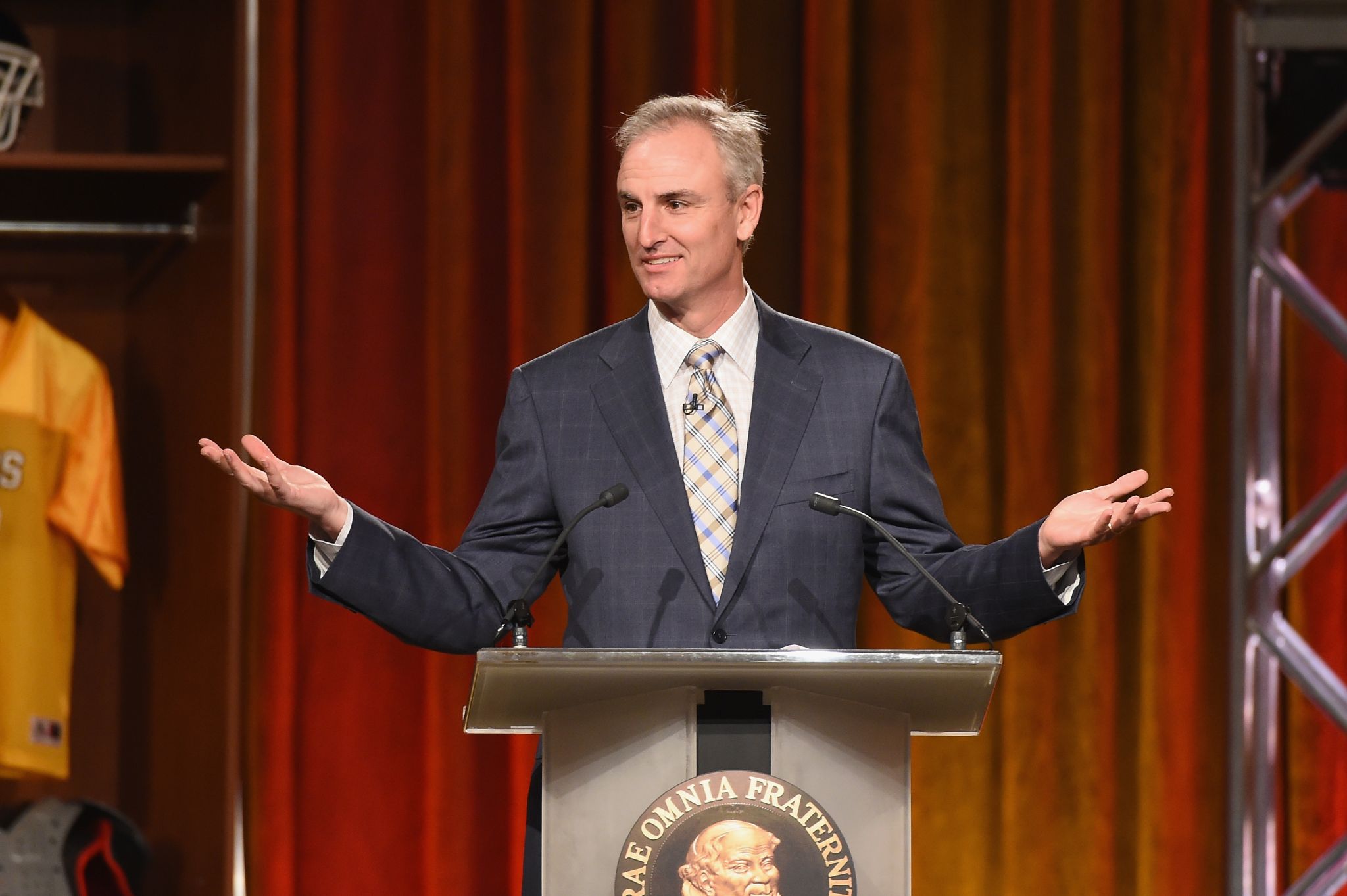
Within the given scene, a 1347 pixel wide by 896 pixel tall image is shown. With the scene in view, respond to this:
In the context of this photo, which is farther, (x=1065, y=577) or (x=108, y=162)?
(x=108, y=162)

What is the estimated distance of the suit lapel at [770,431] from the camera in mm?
1590

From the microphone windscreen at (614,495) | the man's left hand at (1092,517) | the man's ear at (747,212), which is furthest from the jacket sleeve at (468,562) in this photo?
the man's left hand at (1092,517)

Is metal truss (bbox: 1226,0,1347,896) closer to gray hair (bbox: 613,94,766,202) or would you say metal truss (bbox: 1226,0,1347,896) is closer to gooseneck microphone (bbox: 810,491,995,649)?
gray hair (bbox: 613,94,766,202)

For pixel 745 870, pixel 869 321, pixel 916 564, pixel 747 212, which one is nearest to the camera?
pixel 745 870

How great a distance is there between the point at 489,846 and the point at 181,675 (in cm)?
65

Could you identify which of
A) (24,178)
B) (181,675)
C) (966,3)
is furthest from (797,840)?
(966,3)

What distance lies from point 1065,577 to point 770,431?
0.32 metres

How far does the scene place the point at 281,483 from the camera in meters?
1.44

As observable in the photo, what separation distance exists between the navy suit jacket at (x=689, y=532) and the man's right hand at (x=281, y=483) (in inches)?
1.8

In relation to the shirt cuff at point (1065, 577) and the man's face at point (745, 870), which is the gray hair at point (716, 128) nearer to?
the shirt cuff at point (1065, 577)

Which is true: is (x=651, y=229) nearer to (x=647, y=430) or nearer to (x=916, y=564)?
(x=647, y=430)

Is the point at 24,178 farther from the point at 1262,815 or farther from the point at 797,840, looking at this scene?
the point at 1262,815

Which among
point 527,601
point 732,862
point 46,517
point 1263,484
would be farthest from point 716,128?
point 46,517

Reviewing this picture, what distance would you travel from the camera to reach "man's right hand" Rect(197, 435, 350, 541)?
4.73 feet
